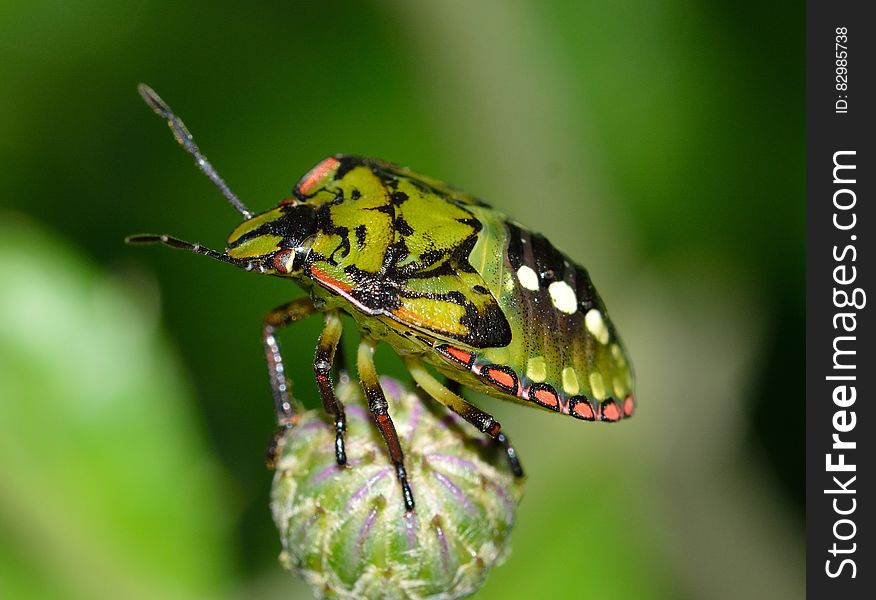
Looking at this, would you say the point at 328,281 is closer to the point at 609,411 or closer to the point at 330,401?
the point at 330,401

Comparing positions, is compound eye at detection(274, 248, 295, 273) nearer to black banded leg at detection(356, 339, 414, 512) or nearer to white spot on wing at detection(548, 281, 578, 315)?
black banded leg at detection(356, 339, 414, 512)

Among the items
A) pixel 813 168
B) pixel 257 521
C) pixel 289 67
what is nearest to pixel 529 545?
pixel 257 521

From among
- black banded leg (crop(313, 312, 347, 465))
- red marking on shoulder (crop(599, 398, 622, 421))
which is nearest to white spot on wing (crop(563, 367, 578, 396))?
red marking on shoulder (crop(599, 398, 622, 421))

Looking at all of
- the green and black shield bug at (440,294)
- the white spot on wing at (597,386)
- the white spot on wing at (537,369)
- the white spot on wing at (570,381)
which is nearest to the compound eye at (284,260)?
the green and black shield bug at (440,294)

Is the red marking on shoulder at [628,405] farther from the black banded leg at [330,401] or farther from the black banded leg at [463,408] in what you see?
the black banded leg at [330,401]

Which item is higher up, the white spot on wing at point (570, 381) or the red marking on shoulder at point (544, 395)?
the white spot on wing at point (570, 381)

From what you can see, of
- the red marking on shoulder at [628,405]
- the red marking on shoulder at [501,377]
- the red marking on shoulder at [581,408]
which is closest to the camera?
the red marking on shoulder at [501,377]
